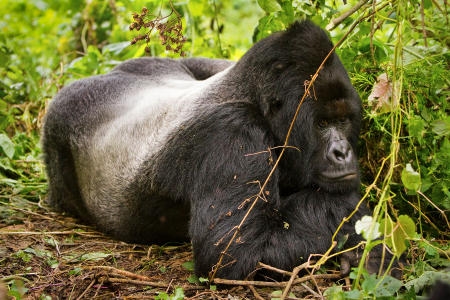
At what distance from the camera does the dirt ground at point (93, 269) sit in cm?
231

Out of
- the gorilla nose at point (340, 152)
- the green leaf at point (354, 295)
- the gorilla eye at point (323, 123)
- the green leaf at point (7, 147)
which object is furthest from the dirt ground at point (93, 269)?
the gorilla eye at point (323, 123)

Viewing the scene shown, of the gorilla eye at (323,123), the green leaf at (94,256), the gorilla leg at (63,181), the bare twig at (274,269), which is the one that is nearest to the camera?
the bare twig at (274,269)

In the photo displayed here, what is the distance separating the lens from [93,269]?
266cm

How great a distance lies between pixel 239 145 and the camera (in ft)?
8.59

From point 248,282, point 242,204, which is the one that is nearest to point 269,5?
point 242,204

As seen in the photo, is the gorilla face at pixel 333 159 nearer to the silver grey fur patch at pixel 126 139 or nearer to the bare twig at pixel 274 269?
the bare twig at pixel 274 269

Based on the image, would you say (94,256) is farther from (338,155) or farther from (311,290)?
(338,155)

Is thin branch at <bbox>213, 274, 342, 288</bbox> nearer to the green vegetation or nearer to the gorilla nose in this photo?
the green vegetation

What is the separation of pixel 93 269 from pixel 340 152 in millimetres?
1546

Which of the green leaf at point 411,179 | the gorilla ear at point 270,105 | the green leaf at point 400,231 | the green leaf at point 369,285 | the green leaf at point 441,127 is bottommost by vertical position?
the green leaf at point 369,285

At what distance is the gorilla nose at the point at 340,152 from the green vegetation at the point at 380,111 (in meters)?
0.23

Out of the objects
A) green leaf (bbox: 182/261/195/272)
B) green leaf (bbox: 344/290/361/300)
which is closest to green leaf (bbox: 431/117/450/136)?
green leaf (bbox: 344/290/361/300)

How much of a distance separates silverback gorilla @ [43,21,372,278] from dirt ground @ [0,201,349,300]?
5.1 inches

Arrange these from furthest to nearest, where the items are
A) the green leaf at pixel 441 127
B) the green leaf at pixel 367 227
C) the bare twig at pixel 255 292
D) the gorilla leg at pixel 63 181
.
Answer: the gorilla leg at pixel 63 181 → the green leaf at pixel 441 127 → the bare twig at pixel 255 292 → the green leaf at pixel 367 227
